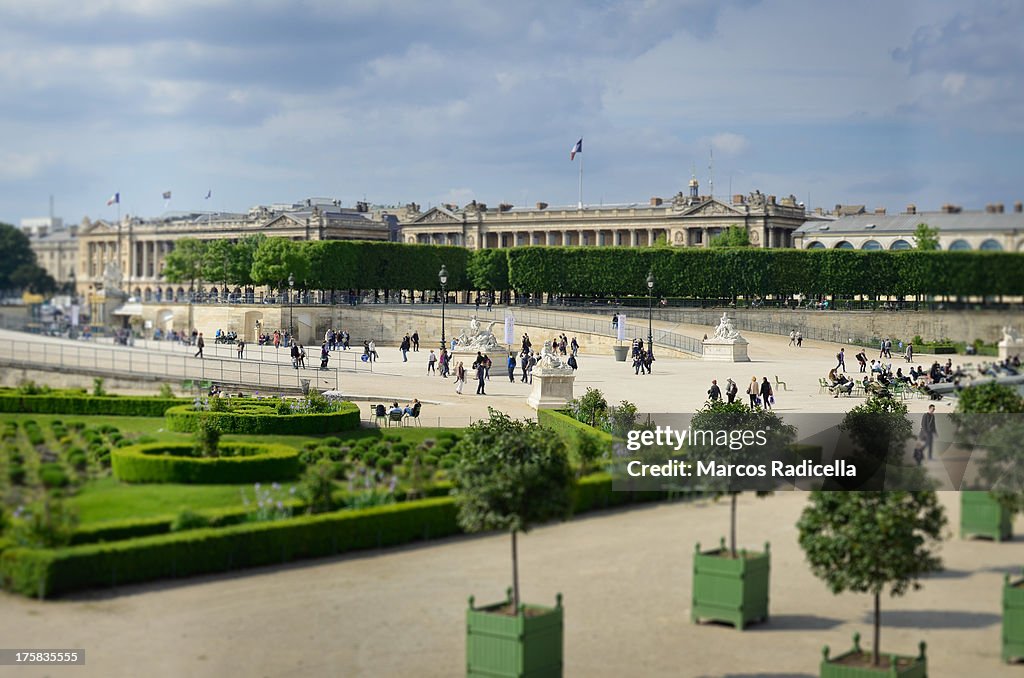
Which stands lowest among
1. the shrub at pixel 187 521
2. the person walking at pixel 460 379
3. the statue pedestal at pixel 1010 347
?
the shrub at pixel 187 521

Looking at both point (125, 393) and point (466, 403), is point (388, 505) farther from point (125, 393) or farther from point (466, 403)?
point (125, 393)

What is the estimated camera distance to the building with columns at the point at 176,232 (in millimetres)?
88000

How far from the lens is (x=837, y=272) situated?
65688 mm

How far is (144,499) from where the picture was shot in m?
23.0

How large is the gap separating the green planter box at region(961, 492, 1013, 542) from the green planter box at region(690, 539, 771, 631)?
397cm

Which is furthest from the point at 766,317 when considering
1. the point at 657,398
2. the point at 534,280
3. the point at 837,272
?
the point at 657,398

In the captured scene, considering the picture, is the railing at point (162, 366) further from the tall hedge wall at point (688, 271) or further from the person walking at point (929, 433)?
the tall hedge wall at point (688, 271)

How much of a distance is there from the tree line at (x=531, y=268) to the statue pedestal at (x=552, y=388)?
32489 mm

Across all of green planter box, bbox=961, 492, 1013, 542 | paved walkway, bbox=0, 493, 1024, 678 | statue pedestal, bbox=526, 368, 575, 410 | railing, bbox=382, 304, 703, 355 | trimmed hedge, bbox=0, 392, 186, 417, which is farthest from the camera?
railing, bbox=382, 304, 703, 355

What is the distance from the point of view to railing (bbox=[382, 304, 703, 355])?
198 feet

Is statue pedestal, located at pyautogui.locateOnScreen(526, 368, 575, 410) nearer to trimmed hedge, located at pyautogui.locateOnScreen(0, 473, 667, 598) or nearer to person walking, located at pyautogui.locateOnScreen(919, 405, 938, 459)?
person walking, located at pyautogui.locateOnScreen(919, 405, 938, 459)

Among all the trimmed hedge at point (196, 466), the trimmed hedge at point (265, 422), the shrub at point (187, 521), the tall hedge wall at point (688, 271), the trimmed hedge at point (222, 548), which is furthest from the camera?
the tall hedge wall at point (688, 271)

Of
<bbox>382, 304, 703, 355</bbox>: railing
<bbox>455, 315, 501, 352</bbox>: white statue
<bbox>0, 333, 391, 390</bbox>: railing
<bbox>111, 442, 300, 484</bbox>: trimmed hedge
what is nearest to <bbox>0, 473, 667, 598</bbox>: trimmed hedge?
<bbox>111, 442, 300, 484</bbox>: trimmed hedge

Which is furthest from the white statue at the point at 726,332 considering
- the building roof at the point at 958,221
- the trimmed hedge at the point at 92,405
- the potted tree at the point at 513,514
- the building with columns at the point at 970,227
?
the potted tree at the point at 513,514
